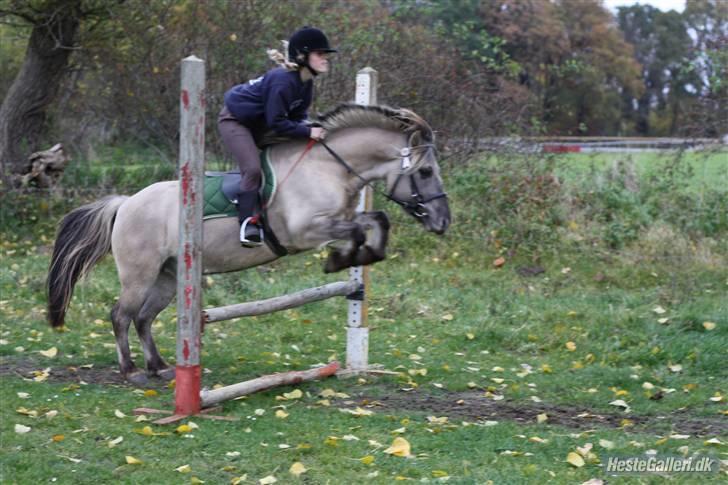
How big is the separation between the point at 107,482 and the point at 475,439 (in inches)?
85.0

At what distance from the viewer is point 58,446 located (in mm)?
5402

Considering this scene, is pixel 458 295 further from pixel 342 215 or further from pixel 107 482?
pixel 107 482

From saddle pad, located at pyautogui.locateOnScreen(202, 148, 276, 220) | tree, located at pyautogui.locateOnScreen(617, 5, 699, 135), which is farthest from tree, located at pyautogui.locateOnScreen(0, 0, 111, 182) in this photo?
tree, located at pyautogui.locateOnScreen(617, 5, 699, 135)

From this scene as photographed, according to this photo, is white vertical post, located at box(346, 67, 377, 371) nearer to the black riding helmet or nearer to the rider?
the rider

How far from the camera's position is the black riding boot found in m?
6.53

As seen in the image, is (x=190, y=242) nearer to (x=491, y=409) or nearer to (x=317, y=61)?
(x=317, y=61)

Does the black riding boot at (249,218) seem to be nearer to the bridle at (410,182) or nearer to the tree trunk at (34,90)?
the bridle at (410,182)

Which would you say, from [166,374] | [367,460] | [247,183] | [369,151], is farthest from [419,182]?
[166,374]

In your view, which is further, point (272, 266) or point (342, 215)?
point (272, 266)

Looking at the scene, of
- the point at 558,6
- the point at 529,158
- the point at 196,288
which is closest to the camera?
the point at 196,288

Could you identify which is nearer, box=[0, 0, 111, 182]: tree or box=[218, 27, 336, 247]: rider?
box=[218, 27, 336, 247]: rider

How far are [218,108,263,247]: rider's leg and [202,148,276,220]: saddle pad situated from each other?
0.32ft

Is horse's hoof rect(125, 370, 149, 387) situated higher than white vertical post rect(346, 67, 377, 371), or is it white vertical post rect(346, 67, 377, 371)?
white vertical post rect(346, 67, 377, 371)

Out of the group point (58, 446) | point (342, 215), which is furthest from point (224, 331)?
point (58, 446)
